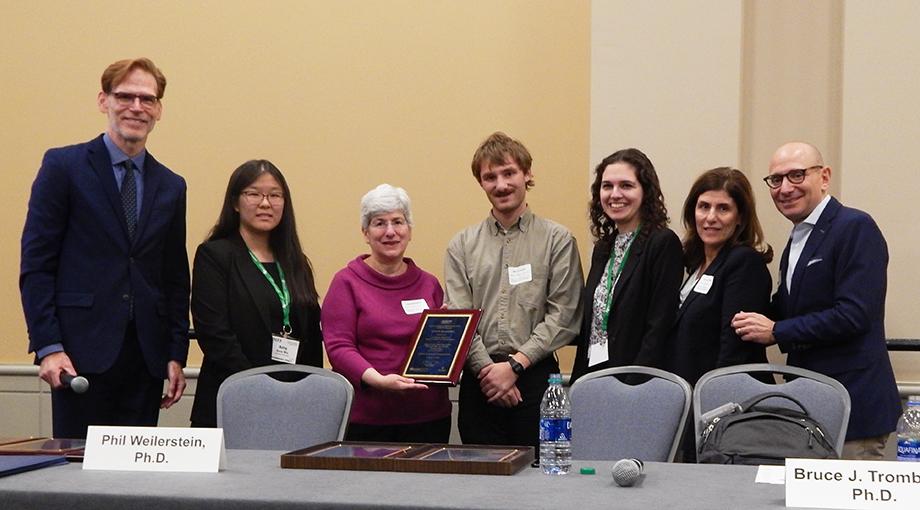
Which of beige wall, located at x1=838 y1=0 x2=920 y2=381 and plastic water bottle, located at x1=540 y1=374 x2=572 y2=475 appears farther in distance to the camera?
beige wall, located at x1=838 y1=0 x2=920 y2=381

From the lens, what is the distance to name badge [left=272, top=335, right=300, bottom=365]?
13.5 ft

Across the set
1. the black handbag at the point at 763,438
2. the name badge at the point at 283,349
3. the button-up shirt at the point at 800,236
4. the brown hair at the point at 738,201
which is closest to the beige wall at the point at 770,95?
the brown hair at the point at 738,201

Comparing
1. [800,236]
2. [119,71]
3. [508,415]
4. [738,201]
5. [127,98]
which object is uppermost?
[119,71]

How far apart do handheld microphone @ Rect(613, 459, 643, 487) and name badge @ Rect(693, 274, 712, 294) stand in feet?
5.64

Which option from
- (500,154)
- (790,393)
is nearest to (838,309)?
(790,393)

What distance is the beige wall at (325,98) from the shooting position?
514cm

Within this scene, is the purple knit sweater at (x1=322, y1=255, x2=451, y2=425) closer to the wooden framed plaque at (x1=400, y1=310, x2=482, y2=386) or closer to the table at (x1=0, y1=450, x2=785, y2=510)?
the wooden framed plaque at (x1=400, y1=310, x2=482, y2=386)

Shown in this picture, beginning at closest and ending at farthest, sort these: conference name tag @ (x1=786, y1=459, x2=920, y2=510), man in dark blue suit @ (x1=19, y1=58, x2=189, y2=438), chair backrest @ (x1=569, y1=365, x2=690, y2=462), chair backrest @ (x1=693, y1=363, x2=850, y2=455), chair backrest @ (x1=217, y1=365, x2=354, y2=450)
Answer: conference name tag @ (x1=786, y1=459, x2=920, y2=510) → chair backrest @ (x1=693, y1=363, x2=850, y2=455) → chair backrest @ (x1=569, y1=365, x2=690, y2=462) → chair backrest @ (x1=217, y1=365, x2=354, y2=450) → man in dark blue suit @ (x1=19, y1=58, x2=189, y2=438)

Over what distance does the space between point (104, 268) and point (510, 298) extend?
1.55 metres

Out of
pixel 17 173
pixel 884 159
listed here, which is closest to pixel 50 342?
pixel 17 173

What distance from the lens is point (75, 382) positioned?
317 centimetres

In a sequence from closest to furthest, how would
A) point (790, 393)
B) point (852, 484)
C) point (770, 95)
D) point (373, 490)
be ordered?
point (852, 484) < point (373, 490) < point (790, 393) < point (770, 95)

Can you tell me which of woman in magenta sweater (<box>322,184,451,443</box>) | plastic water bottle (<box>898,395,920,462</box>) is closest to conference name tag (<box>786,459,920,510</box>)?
plastic water bottle (<box>898,395,920,462</box>)

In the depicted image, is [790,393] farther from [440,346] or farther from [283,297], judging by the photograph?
[283,297]
